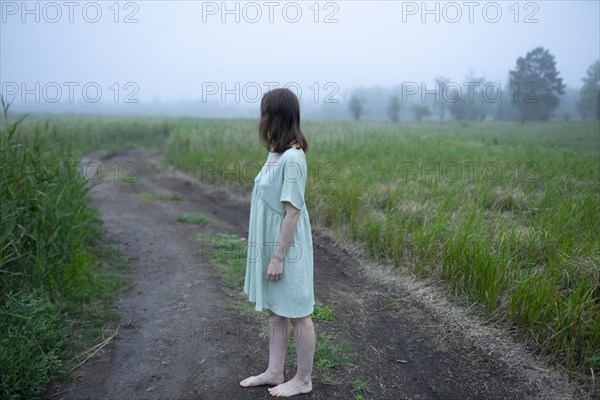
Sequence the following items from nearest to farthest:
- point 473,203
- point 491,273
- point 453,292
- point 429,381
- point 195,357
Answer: point 429,381 → point 195,357 → point 491,273 → point 453,292 → point 473,203

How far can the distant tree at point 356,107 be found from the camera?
27.0m

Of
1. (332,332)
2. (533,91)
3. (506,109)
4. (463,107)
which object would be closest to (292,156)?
(332,332)

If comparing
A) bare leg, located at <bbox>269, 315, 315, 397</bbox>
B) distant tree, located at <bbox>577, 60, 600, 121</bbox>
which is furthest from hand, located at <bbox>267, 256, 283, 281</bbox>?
distant tree, located at <bbox>577, 60, 600, 121</bbox>

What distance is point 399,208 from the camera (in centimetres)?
522

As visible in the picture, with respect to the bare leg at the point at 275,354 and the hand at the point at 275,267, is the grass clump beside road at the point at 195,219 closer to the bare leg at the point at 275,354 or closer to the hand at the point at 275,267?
the bare leg at the point at 275,354

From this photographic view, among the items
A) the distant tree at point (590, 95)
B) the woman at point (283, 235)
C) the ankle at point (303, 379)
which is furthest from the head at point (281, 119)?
the distant tree at point (590, 95)

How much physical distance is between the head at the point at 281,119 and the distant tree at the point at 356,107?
81.7 ft

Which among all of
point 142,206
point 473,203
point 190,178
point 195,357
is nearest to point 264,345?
point 195,357

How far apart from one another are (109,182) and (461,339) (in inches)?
395

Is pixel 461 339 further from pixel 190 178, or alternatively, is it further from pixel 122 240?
pixel 190 178

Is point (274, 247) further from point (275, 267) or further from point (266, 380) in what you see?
point (266, 380)

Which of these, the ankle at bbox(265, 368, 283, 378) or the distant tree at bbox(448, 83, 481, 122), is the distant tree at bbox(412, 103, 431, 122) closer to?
the distant tree at bbox(448, 83, 481, 122)

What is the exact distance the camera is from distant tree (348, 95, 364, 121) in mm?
27000

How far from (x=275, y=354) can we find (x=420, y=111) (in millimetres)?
13286
